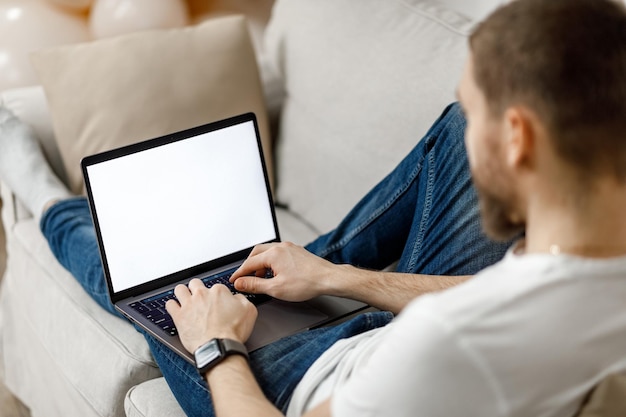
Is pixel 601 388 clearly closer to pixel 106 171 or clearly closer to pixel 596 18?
pixel 596 18

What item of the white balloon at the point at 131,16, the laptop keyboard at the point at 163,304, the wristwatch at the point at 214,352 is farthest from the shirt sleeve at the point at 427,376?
the white balloon at the point at 131,16

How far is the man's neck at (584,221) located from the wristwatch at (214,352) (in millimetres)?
468

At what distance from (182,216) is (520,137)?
A: 2.78 feet

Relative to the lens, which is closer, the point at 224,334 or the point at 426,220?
the point at 224,334

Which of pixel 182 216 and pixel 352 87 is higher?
pixel 352 87

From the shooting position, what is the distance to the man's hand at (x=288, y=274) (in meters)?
1.42

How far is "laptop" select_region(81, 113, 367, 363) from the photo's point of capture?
1.52 metres

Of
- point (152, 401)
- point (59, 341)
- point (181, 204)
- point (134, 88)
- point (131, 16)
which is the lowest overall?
point (152, 401)

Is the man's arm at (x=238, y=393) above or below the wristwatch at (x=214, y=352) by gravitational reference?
below

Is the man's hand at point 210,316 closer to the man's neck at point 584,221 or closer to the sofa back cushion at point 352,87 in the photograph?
the man's neck at point 584,221

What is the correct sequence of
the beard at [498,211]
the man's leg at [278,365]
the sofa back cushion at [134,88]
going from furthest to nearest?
the sofa back cushion at [134,88]
the man's leg at [278,365]
the beard at [498,211]

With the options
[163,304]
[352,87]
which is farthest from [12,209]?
[352,87]

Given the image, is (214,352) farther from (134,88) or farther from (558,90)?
(134,88)

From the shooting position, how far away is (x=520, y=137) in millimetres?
916
